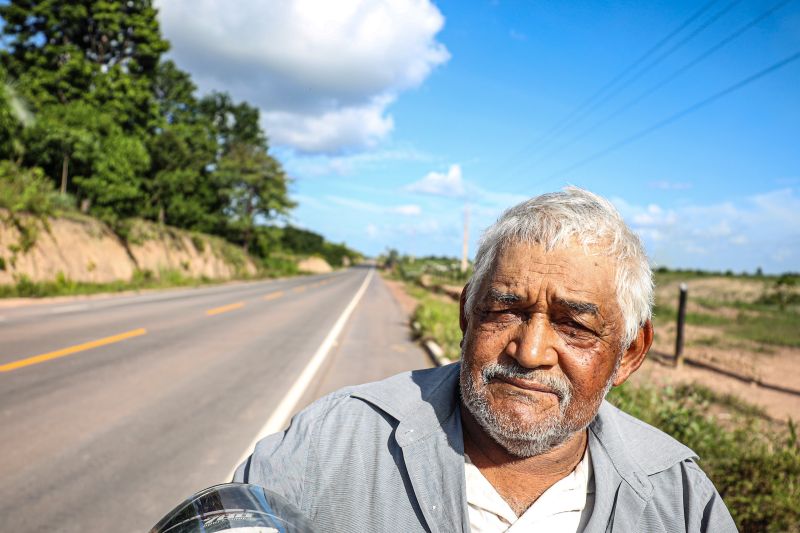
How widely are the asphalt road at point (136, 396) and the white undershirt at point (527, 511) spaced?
260cm

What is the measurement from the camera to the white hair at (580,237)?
5.32ft

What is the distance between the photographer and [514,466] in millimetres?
1696

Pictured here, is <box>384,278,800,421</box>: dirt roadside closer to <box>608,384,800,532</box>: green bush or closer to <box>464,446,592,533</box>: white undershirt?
<box>608,384,800,532</box>: green bush

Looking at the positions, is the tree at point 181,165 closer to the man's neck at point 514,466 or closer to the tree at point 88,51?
the tree at point 88,51

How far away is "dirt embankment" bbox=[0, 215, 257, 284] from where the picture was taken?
1673 cm

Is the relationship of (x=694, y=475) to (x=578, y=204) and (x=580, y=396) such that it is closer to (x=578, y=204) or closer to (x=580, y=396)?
(x=580, y=396)

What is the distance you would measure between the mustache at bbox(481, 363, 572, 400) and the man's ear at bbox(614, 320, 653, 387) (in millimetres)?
309

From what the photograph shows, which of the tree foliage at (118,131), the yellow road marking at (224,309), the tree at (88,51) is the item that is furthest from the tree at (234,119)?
the yellow road marking at (224,309)

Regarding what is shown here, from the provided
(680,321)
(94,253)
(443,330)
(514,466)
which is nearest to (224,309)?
(443,330)

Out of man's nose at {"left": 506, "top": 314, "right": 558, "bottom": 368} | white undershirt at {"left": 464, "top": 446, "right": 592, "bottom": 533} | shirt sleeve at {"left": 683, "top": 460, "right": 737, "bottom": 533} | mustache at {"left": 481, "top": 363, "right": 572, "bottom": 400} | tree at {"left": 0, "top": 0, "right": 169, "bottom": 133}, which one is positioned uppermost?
tree at {"left": 0, "top": 0, "right": 169, "bottom": 133}

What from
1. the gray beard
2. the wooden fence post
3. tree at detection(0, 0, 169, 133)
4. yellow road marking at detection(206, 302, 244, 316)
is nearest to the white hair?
the gray beard

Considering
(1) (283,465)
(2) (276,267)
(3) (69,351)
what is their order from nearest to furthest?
(1) (283,465)
(3) (69,351)
(2) (276,267)

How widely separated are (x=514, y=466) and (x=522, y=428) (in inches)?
6.8

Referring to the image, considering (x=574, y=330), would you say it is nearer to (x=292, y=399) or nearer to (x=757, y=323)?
(x=292, y=399)
